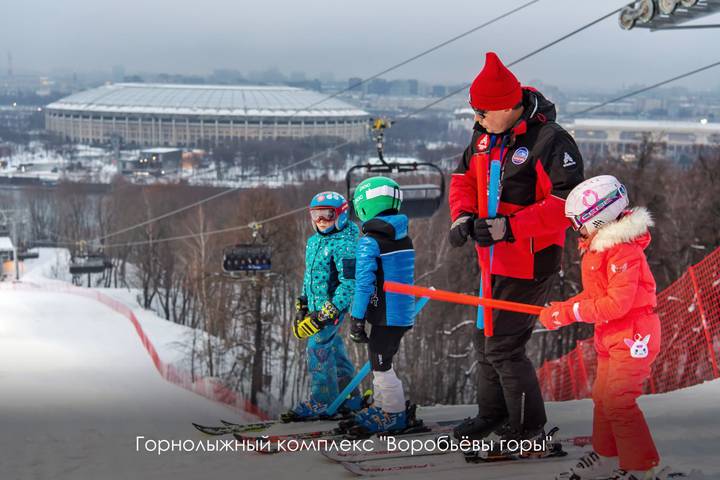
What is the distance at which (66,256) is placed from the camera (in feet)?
193

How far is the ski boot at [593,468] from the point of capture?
3680mm

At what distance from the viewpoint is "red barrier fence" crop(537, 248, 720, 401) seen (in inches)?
312

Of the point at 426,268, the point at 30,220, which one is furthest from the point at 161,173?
the point at 426,268

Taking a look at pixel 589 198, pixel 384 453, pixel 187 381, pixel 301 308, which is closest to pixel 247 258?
pixel 187 381

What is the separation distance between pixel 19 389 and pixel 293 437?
240 inches

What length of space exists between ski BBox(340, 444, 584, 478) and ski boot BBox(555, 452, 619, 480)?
11.9 inches

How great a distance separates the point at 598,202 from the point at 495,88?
2.74 ft

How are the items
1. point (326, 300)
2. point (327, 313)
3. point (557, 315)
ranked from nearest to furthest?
→ point (557, 315) < point (327, 313) < point (326, 300)

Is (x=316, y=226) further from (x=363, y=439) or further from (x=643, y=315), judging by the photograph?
(x=643, y=315)

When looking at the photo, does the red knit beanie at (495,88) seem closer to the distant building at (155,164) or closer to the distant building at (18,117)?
the distant building at (155,164)

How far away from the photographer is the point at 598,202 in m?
3.60

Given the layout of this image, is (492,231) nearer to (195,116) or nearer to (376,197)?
(376,197)

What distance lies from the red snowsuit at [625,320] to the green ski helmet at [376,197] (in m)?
1.62

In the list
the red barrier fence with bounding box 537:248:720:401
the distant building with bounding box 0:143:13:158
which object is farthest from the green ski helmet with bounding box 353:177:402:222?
the distant building with bounding box 0:143:13:158
